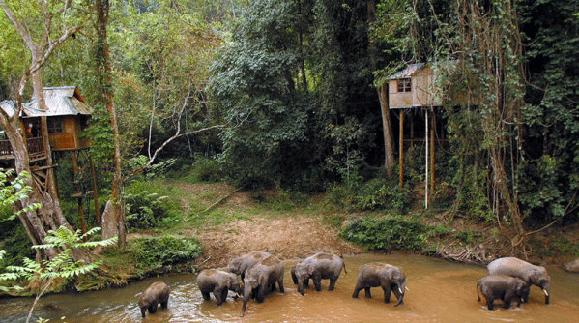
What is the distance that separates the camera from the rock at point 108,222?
16844mm

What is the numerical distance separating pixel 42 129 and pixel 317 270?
10537 mm

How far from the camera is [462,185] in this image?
17.0 metres

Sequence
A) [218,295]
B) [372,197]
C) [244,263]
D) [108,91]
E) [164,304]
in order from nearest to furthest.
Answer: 1. [218,295]
2. [164,304]
3. [244,263]
4. [108,91]
5. [372,197]

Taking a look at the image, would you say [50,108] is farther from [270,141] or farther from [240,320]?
[240,320]

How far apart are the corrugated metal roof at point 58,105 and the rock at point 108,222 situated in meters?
3.58

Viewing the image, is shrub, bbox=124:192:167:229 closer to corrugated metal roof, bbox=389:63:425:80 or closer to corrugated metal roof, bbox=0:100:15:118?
corrugated metal roof, bbox=0:100:15:118

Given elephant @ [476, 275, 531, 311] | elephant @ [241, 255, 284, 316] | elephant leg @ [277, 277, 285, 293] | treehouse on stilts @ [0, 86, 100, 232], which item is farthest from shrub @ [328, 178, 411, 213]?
treehouse on stilts @ [0, 86, 100, 232]

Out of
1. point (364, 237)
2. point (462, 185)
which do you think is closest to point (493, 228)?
point (462, 185)

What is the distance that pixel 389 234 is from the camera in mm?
17688

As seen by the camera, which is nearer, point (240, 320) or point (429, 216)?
point (240, 320)

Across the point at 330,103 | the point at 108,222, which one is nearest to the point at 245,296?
the point at 108,222

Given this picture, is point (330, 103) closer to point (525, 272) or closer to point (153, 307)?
point (525, 272)

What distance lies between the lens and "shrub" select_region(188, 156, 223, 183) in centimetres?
2709

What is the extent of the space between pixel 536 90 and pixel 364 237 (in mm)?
7744
